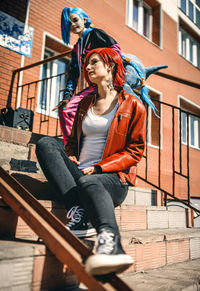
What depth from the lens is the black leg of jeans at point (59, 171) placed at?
179 cm

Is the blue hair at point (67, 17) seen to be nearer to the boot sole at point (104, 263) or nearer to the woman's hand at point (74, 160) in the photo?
the woman's hand at point (74, 160)

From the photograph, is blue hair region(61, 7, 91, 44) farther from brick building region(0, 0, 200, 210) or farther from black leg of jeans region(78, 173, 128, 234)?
black leg of jeans region(78, 173, 128, 234)

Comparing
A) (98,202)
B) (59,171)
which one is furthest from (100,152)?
(98,202)

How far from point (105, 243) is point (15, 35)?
5045 millimetres

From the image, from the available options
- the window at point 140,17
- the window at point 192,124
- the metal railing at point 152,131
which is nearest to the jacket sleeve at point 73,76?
the metal railing at point 152,131

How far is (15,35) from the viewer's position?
207 inches

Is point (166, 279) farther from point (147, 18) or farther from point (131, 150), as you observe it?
→ point (147, 18)

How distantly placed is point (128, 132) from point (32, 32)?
4.54m

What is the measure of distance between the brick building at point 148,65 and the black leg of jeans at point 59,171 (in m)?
1.62

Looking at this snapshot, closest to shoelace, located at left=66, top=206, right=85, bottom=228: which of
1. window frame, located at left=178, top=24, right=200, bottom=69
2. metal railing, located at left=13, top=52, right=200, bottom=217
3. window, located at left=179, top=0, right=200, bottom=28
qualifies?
metal railing, located at left=13, top=52, right=200, bottom=217

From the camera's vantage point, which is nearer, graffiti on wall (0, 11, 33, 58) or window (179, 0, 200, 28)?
graffiti on wall (0, 11, 33, 58)

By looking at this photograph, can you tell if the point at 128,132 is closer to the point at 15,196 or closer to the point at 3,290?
the point at 15,196

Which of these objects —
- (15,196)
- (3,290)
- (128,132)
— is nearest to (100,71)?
(128,132)

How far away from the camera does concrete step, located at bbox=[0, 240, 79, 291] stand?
1223mm
